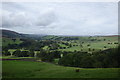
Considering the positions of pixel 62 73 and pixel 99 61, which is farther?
pixel 99 61

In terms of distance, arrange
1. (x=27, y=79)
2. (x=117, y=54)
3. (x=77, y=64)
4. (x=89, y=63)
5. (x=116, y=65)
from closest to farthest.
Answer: (x=27, y=79)
(x=116, y=65)
(x=117, y=54)
(x=89, y=63)
(x=77, y=64)

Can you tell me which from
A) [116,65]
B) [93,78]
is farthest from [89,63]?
[93,78]

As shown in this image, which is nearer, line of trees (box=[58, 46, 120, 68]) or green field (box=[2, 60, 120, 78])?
green field (box=[2, 60, 120, 78])

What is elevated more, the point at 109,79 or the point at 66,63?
the point at 109,79

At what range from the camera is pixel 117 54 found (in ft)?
116

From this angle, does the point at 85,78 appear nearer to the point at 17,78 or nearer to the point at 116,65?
the point at 17,78

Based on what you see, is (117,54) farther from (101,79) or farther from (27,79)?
(27,79)

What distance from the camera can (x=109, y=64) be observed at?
35.9 metres

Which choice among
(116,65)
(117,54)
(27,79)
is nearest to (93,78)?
(27,79)

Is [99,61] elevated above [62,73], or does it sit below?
below

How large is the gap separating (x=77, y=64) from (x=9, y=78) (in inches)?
1189

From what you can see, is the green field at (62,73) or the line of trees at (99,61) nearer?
the green field at (62,73)

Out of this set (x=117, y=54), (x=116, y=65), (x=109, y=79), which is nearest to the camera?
(x=109, y=79)

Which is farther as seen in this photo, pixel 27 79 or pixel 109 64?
pixel 109 64
